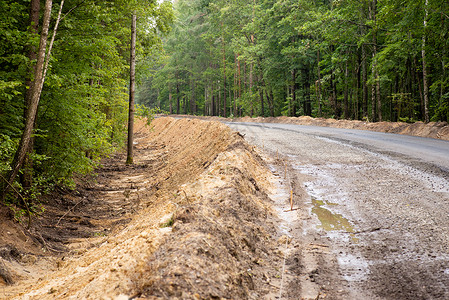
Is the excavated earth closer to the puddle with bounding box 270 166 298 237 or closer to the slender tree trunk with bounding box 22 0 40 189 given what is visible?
the puddle with bounding box 270 166 298 237

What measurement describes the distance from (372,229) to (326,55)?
985 inches

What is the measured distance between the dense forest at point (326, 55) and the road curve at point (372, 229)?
1173 cm

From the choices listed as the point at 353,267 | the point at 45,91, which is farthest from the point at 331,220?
the point at 45,91

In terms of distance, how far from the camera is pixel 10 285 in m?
4.44

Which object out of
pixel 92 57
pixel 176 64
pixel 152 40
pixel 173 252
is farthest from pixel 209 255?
pixel 176 64

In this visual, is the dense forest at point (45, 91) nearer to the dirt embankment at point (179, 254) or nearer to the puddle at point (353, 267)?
the dirt embankment at point (179, 254)

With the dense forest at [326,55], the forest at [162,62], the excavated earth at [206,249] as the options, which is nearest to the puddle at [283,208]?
the excavated earth at [206,249]

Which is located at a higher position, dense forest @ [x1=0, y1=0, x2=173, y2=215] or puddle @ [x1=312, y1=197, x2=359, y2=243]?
dense forest @ [x1=0, y1=0, x2=173, y2=215]

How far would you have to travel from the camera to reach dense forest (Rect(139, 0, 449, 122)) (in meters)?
19.7

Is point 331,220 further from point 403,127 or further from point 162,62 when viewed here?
point 162,62

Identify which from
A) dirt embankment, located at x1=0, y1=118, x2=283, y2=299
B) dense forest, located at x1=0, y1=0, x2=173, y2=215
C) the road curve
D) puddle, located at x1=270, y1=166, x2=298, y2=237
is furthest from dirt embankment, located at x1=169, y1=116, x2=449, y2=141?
dense forest, located at x1=0, y1=0, x2=173, y2=215

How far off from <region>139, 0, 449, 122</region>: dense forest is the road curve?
11733 mm

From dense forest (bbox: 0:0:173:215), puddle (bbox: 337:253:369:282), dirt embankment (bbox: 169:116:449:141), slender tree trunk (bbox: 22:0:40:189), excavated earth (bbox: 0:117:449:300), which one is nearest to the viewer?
excavated earth (bbox: 0:117:449:300)

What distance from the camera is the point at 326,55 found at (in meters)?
27.8
